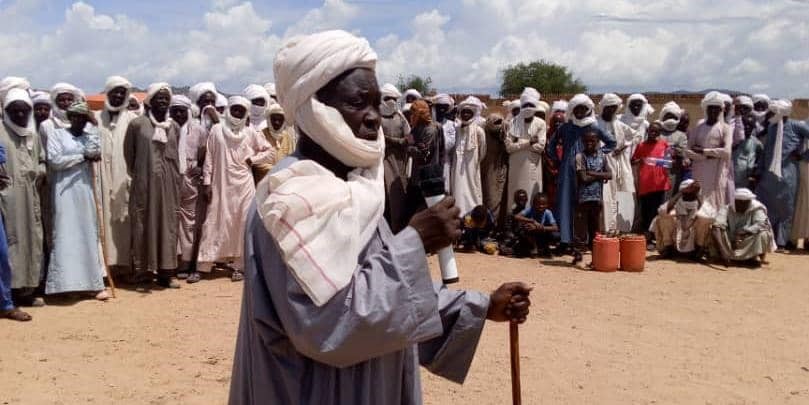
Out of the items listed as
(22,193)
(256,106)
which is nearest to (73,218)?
(22,193)

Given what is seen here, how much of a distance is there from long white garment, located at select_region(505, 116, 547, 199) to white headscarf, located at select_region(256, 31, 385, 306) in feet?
25.4

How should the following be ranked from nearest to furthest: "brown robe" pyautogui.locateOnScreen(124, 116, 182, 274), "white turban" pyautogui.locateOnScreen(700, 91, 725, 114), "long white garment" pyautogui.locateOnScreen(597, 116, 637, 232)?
"brown robe" pyautogui.locateOnScreen(124, 116, 182, 274)
"long white garment" pyautogui.locateOnScreen(597, 116, 637, 232)
"white turban" pyautogui.locateOnScreen(700, 91, 725, 114)

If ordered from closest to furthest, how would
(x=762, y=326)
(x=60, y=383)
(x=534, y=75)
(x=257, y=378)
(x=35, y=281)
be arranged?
1. (x=257, y=378)
2. (x=60, y=383)
3. (x=762, y=326)
4. (x=35, y=281)
5. (x=534, y=75)

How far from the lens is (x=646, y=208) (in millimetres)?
→ 9977

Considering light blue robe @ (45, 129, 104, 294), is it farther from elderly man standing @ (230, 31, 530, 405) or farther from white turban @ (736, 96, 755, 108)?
white turban @ (736, 96, 755, 108)

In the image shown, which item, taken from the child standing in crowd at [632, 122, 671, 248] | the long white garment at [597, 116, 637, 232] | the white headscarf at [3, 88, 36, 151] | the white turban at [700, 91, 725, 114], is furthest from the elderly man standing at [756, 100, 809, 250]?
the white headscarf at [3, 88, 36, 151]

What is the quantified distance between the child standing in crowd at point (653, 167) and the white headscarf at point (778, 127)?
1.39 meters

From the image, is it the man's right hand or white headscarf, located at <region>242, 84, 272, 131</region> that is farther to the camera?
white headscarf, located at <region>242, 84, 272, 131</region>

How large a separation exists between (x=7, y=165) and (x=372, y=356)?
5832 mm

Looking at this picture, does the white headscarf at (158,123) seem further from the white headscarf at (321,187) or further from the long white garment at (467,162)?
the white headscarf at (321,187)

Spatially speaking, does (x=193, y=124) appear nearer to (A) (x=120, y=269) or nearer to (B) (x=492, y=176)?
(A) (x=120, y=269)

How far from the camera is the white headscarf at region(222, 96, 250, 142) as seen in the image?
784cm

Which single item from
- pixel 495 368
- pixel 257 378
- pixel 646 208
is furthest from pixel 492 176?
pixel 257 378

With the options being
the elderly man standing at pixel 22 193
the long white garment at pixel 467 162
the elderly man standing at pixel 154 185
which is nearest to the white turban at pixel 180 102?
the elderly man standing at pixel 154 185
